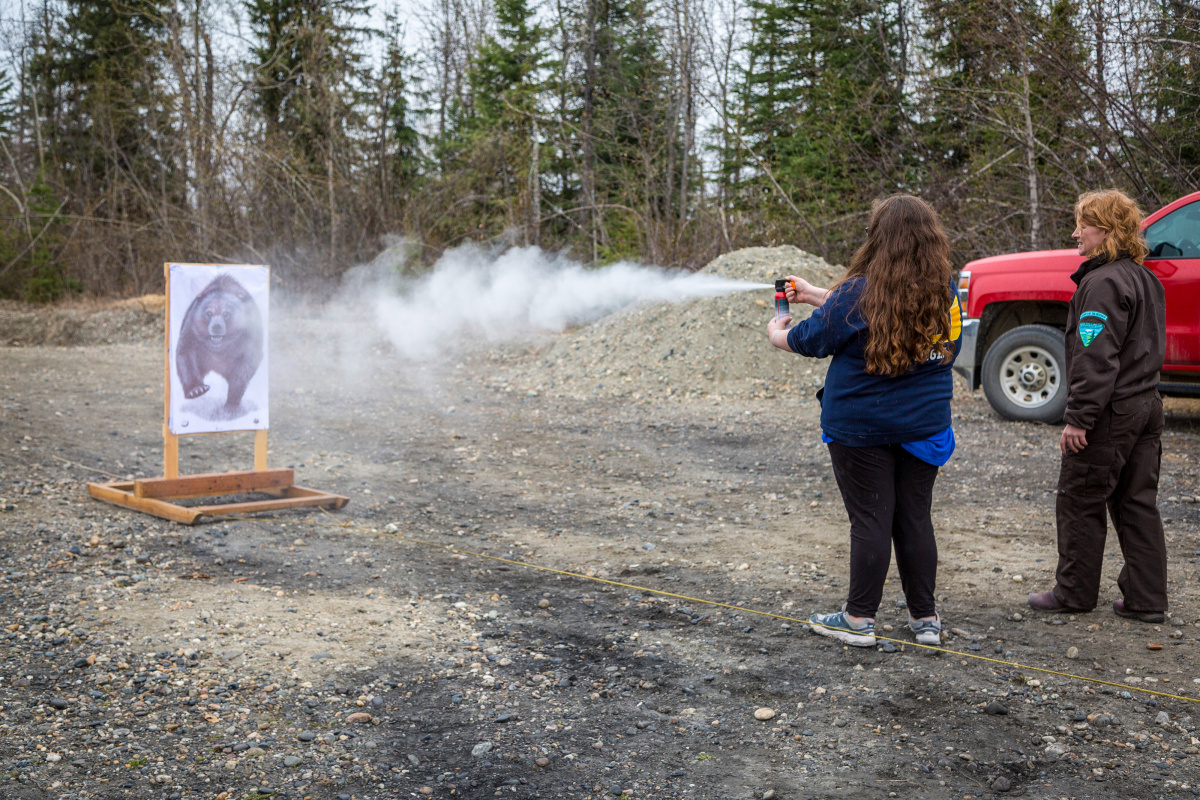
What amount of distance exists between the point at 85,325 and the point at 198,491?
1664 centimetres

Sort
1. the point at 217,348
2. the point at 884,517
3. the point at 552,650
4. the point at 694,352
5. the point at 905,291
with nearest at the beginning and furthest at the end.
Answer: the point at 905,291, the point at 884,517, the point at 552,650, the point at 217,348, the point at 694,352

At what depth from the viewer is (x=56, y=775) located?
9.73 feet

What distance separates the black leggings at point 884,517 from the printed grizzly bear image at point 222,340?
→ 4.58 m

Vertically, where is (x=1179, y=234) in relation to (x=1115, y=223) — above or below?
above

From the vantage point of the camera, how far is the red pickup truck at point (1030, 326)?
27.6 ft

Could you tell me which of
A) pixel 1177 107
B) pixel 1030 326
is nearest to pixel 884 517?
pixel 1030 326

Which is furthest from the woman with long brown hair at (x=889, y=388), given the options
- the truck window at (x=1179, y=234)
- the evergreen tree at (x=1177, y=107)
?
the evergreen tree at (x=1177, y=107)

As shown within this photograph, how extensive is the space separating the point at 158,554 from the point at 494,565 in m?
1.90

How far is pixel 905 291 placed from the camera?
3756 mm

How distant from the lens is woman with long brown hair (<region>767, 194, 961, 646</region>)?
12.4ft

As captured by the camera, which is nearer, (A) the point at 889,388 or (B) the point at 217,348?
(A) the point at 889,388

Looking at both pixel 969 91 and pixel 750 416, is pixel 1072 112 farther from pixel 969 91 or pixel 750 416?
pixel 750 416

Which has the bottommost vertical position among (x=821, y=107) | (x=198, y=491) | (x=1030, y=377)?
(x=198, y=491)

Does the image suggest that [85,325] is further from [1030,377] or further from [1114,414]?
[1114,414]
